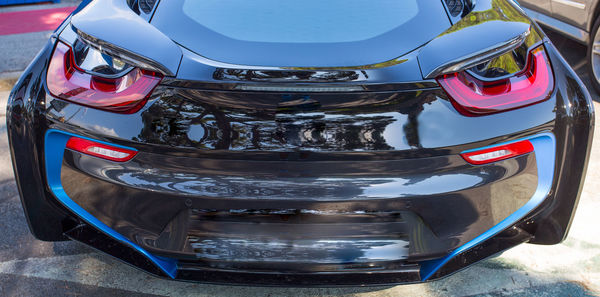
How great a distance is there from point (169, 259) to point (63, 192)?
0.42 m

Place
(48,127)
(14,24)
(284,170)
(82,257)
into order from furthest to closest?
(14,24), (82,257), (48,127), (284,170)

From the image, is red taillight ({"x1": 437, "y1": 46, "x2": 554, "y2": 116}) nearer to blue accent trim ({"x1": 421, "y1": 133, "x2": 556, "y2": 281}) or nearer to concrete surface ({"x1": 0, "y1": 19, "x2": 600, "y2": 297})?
blue accent trim ({"x1": 421, "y1": 133, "x2": 556, "y2": 281})

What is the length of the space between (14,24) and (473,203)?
699cm

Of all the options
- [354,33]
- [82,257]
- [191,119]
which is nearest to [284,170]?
[191,119]

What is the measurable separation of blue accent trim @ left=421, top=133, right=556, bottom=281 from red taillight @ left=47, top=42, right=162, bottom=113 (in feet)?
3.56

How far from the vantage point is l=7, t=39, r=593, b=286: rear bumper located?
1667 mm

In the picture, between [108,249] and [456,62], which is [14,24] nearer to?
[108,249]

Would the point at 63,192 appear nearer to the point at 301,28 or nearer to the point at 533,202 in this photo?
the point at 301,28

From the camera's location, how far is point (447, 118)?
1.69m

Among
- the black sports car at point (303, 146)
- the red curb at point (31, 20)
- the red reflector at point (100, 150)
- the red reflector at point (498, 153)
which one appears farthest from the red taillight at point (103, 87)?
the red curb at point (31, 20)

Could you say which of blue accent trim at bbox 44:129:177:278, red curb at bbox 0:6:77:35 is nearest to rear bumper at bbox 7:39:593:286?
blue accent trim at bbox 44:129:177:278

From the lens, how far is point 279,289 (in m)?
2.30

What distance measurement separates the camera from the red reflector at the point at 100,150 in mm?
1729

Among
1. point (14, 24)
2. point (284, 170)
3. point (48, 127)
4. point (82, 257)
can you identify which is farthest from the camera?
point (14, 24)
